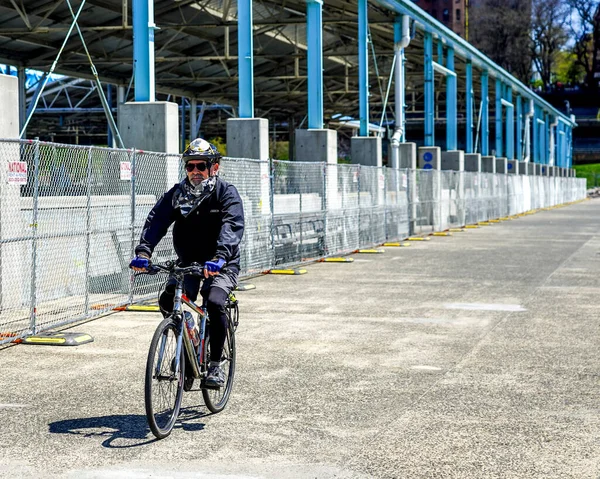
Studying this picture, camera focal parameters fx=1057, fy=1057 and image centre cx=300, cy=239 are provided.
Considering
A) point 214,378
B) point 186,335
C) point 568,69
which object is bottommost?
point 214,378

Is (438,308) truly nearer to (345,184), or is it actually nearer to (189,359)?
(189,359)

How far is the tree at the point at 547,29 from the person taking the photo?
11719 centimetres

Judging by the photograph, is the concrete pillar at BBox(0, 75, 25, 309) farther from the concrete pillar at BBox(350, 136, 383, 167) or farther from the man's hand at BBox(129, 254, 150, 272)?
the concrete pillar at BBox(350, 136, 383, 167)

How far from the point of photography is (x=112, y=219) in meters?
13.5

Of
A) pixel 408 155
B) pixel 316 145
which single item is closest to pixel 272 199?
pixel 316 145

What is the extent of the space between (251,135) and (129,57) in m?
15.4

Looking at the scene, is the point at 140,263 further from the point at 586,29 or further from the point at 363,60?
the point at 586,29

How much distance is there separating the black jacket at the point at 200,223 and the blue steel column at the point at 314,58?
803 inches

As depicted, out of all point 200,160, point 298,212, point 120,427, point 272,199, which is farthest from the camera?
point 298,212

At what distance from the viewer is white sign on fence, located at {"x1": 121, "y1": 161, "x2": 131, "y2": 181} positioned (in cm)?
1306

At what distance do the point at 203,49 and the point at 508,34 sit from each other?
283 ft

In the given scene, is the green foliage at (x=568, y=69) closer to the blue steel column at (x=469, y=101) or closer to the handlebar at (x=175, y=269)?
the blue steel column at (x=469, y=101)

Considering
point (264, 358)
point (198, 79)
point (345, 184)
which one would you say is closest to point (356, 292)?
point (264, 358)

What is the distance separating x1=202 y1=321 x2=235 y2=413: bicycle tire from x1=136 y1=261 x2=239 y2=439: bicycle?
15 mm
